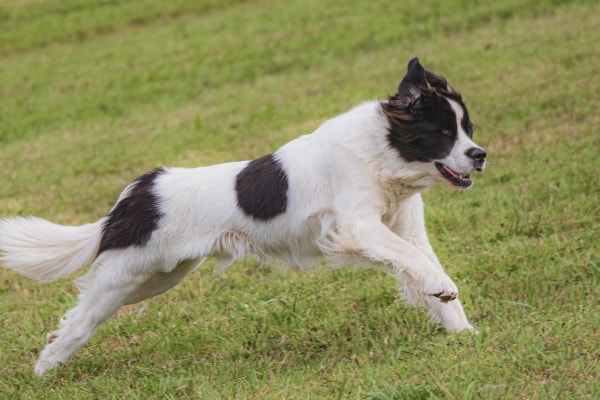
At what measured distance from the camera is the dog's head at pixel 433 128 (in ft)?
16.9

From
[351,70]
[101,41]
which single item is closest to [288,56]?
[351,70]

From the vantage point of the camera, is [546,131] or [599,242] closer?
[599,242]

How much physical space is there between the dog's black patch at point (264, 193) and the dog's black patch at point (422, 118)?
2.41 feet

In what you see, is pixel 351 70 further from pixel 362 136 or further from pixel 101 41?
pixel 362 136

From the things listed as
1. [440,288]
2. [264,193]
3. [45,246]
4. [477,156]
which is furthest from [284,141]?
[440,288]

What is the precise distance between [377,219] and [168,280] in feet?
5.27

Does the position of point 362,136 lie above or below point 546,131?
above

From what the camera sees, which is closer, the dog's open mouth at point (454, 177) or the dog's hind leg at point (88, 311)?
the dog's open mouth at point (454, 177)

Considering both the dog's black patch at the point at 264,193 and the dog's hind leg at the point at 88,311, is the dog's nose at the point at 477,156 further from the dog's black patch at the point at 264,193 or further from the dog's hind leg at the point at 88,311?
the dog's hind leg at the point at 88,311

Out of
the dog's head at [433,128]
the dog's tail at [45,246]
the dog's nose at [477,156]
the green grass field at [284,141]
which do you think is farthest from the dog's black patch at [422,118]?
the dog's tail at [45,246]

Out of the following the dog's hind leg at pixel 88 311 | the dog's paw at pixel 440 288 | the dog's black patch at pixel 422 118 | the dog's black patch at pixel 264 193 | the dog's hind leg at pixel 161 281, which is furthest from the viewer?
the dog's hind leg at pixel 161 281

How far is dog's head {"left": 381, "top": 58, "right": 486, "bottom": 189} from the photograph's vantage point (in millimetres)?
5160

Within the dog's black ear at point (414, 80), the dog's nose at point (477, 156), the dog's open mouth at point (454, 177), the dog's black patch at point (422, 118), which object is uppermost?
the dog's black ear at point (414, 80)

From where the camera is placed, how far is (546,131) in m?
9.68
